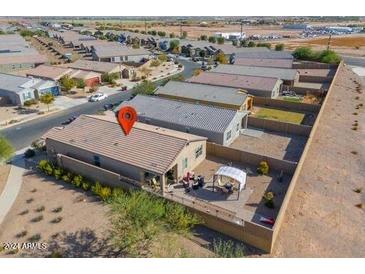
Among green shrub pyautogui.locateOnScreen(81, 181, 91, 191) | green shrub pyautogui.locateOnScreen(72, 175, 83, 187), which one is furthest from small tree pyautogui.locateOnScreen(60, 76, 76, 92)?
green shrub pyautogui.locateOnScreen(81, 181, 91, 191)

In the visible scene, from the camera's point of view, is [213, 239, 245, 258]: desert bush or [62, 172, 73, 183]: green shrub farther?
[62, 172, 73, 183]: green shrub

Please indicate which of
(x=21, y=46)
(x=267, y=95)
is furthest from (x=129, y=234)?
(x=21, y=46)

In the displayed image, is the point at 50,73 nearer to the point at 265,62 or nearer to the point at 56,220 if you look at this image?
the point at 56,220

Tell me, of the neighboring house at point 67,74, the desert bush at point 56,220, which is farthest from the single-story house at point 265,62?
the desert bush at point 56,220

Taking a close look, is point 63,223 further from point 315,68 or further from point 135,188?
point 315,68

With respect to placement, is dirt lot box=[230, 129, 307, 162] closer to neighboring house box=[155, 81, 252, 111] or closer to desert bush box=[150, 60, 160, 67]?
neighboring house box=[155, 81, 252, 111]

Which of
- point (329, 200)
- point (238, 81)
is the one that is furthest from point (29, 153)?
point (238, 81)
